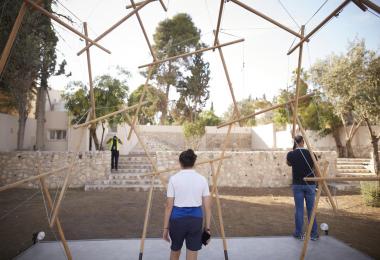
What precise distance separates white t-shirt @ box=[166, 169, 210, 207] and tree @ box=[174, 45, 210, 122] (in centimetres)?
2463

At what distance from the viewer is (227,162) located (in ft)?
40.4

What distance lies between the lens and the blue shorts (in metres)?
2.82

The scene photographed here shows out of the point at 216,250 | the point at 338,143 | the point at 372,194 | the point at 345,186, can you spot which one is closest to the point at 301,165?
the point at 216,250

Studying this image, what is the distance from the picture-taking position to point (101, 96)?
49.8 ft

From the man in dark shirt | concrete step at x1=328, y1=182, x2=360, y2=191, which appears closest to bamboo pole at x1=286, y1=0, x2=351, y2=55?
the man in dark shirt

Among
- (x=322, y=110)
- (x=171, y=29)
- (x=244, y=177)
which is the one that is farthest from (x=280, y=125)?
(x=171, y=29)

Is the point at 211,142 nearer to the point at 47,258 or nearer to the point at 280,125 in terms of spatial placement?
the point at 280,125

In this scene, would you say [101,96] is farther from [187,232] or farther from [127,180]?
[187,232]

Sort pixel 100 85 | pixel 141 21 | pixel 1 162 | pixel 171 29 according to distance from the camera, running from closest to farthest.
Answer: pixel 141 21 → pixel 1 162 → pixel 100 85 → pixel 171 29

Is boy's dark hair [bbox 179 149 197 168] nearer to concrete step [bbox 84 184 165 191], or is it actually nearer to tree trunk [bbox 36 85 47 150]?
concrete step [bbox 84 184 165 191]

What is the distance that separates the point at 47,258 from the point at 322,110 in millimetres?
19534

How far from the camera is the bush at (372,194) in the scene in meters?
8.52

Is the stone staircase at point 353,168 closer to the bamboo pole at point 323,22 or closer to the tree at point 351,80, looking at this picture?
Answer: the tree at point 351,80

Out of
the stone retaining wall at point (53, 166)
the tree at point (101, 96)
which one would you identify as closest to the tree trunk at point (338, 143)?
the tree at point (101, 96)
